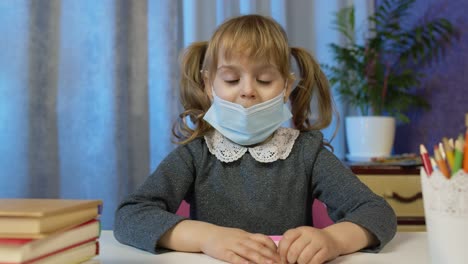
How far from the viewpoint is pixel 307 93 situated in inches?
46.7

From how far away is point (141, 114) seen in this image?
7.43 feet

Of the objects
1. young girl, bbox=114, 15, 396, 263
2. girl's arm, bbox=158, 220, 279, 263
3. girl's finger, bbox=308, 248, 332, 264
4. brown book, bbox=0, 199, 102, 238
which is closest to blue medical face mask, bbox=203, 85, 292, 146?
young girl, bbox=114, 15, 396, 263

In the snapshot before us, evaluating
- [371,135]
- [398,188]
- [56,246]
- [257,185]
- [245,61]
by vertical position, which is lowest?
[398,188]

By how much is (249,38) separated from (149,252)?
0.51m

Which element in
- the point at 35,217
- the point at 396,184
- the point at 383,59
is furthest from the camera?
the point at 383,59

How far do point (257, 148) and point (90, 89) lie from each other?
1296 millimetres

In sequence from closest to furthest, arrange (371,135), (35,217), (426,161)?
(35,217) < (426,161) < (371,135)

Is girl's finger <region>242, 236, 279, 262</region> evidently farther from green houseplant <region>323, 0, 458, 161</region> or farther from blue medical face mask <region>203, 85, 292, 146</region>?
green houseplant <region>323, 0, 458, 161</region>

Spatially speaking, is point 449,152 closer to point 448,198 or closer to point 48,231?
point 448,198

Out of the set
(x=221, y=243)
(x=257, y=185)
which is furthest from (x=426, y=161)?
(x=257, y=185)

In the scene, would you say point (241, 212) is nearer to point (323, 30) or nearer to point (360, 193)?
point (360, 193)

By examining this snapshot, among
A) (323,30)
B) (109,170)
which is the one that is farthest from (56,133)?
(323,30)

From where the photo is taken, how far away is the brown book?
1.51 ft

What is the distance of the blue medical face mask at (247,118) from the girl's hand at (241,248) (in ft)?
1.15
